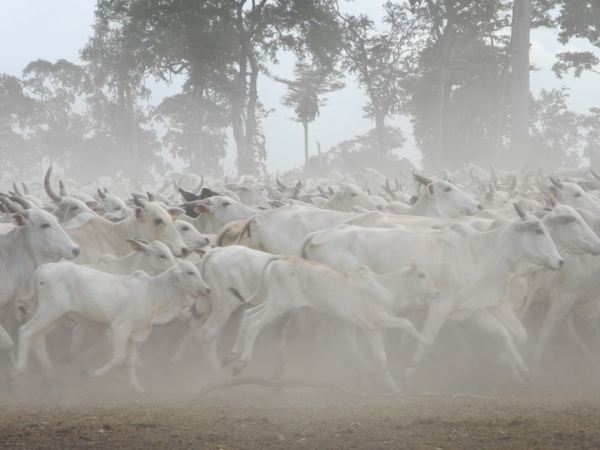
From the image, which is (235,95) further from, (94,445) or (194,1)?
(94,445)

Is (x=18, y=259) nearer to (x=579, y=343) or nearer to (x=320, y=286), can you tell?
(x=320, y=286)

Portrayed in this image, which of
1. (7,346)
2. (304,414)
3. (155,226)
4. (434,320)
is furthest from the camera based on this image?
Result: (155,226)

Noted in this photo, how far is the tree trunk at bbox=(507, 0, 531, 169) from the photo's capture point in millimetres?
25719

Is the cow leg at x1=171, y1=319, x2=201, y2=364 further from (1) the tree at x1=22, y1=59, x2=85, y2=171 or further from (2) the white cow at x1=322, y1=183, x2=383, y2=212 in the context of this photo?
(1) the tree at x1=22, y1=59, x2=85, y2=171

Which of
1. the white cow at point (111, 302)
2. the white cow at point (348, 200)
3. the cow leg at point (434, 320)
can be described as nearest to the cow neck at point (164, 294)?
the white cow at point (111, 302)

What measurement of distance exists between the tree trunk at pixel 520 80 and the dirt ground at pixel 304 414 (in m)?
19.1

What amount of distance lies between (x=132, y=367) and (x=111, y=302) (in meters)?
0.56

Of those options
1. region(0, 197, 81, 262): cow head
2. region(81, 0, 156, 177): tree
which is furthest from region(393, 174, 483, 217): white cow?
region(81, 0, 156, 177): tree

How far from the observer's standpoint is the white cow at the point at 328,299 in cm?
721

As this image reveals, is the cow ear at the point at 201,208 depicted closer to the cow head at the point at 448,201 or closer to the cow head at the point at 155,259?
the cow head at the point at 155,259

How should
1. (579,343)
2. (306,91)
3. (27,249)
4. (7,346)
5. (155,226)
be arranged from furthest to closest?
(306,91)
(155,226)
(579,343)
(27,249)
(7,346)

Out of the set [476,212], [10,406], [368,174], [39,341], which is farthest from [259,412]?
[368,174]

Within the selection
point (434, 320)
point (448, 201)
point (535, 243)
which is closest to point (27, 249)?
point (434, 320)

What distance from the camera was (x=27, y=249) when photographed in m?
8.52
